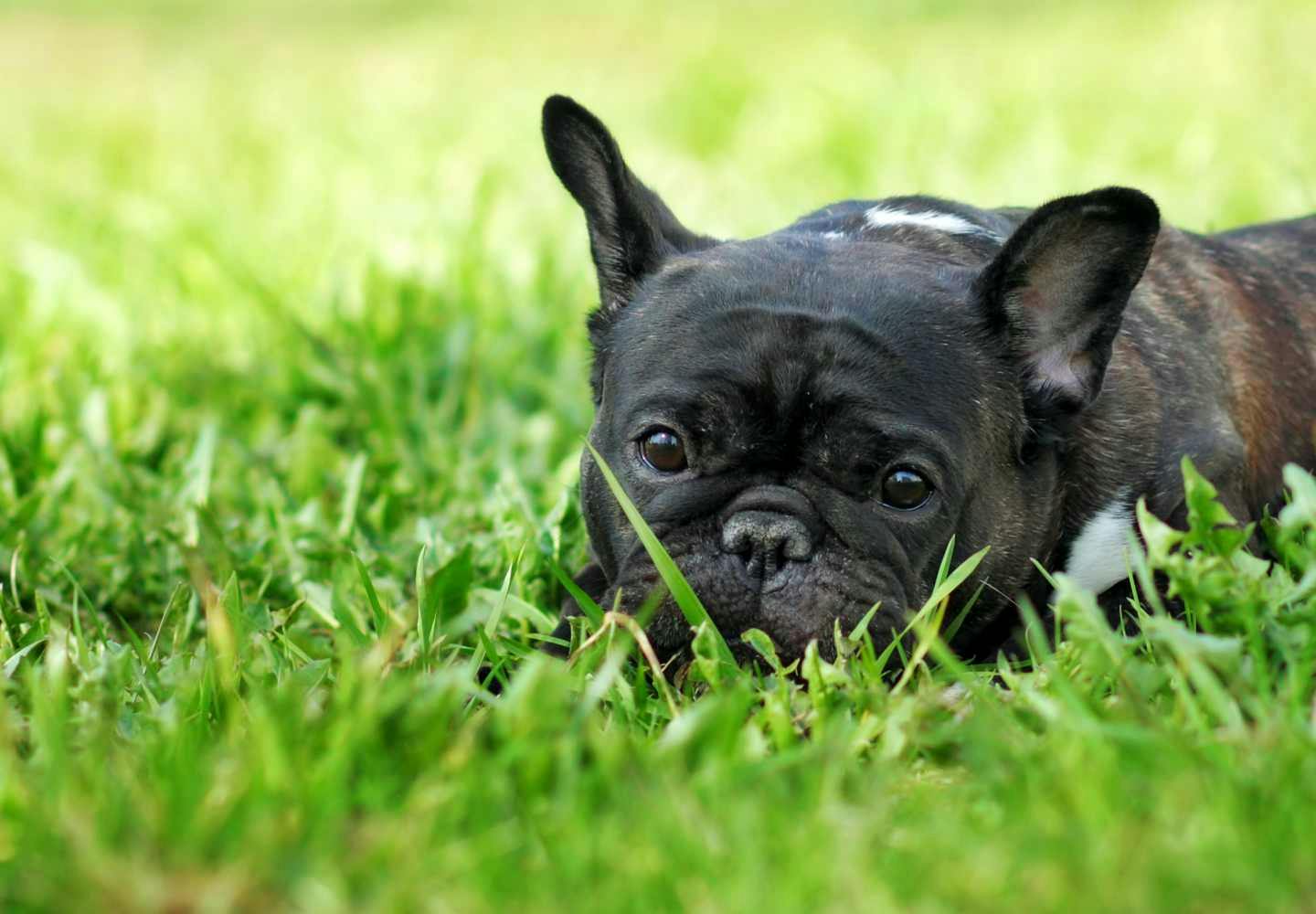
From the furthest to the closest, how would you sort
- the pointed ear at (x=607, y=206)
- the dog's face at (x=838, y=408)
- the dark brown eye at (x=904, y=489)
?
the pointed ear at (x=607, y=206) < the dark brown eye at (x=904, y=489) < the dog's face at (x=838, y=408)

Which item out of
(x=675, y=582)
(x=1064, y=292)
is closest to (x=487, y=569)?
(x=675, y=582)

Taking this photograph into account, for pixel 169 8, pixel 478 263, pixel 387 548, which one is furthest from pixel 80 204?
pixel 169 8

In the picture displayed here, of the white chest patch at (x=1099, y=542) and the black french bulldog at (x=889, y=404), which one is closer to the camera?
the black french bulldog at (x=889, y=404)

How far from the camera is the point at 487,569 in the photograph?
457 cm

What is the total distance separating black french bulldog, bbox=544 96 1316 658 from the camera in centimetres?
364

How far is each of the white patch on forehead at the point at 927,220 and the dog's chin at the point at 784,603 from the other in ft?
4.33

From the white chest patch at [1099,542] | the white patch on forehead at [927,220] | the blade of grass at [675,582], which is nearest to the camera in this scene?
the blade of grass at [675,582]

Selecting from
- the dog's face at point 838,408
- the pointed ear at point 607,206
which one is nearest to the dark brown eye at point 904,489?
the dog's face at point 838,408

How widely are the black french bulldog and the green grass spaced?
23cm

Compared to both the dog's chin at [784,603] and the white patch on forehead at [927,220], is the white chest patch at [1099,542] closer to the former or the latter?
the dog's chin at [784,603]

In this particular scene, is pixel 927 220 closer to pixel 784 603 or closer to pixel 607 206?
pixel 607 206

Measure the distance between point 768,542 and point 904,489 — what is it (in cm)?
39

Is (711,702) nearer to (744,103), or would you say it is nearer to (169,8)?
(744,103)

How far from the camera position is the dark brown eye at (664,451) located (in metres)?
3.83
